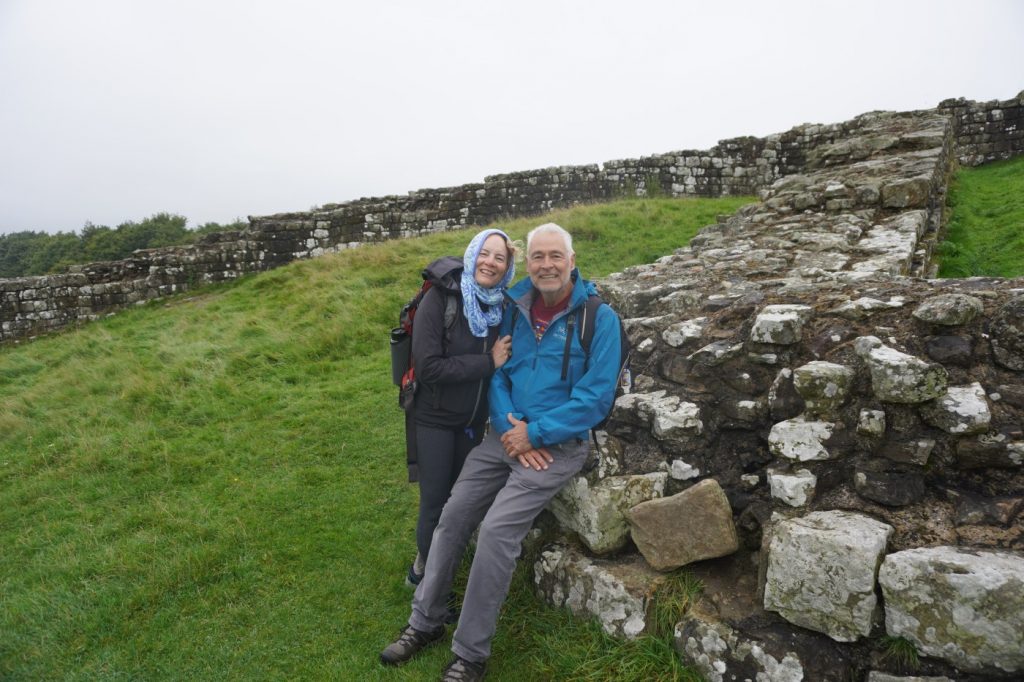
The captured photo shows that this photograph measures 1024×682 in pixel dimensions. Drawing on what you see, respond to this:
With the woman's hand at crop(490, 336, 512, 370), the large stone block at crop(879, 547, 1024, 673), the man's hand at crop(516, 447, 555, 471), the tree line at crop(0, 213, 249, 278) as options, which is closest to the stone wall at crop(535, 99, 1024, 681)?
the large stone block at crop(879, 547, 1024, 673)

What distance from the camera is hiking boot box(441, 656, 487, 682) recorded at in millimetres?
3107

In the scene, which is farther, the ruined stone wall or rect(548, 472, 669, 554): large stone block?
the ruined stone wall

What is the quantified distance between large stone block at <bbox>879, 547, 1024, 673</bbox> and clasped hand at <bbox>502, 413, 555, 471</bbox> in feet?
5.40

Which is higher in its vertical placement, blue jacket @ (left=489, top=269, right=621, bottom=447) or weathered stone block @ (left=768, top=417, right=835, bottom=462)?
blue jacket @ (left=489, top=269, right=621, bottom=447)

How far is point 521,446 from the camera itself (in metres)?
3.34

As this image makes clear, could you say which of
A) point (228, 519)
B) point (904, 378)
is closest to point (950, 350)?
point (904, 378)

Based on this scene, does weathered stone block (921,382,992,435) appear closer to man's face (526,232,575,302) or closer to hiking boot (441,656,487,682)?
man's face (526,232,575,302)

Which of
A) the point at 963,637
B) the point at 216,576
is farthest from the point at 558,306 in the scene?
the point at 216,576

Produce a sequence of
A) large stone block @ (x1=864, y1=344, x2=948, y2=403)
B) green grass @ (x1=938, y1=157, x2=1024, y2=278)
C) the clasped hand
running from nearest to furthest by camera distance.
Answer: large stone block @ (x1=864, y1=344, x2=948, y2=403) < the clasped hand < green grass @ (x1=938, y1=157, x2=1024, y2=278)

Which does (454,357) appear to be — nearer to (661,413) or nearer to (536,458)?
(536,458)

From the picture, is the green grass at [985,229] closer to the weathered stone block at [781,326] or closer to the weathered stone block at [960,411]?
the weathered stone block at [781,326]

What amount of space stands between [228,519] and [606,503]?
10.9ft

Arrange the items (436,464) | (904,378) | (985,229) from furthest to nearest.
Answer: (985,229) < (436,464) < (904,378)

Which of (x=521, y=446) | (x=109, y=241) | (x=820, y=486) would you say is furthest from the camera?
(x=109, y=241)
